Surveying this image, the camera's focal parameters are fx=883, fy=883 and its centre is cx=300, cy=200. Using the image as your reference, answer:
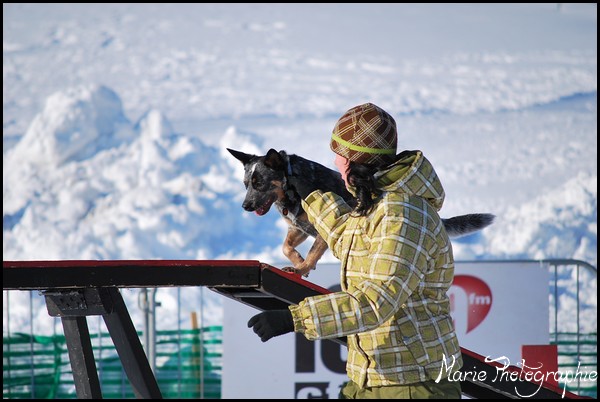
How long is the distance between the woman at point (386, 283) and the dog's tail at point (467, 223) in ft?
4.45

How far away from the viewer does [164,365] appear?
6.06 metres

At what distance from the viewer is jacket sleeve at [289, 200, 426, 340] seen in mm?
1872

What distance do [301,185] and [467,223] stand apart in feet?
2.19

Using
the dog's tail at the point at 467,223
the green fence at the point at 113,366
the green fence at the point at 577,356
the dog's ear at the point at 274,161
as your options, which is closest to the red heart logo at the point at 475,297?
the green fence at the point at 577,356

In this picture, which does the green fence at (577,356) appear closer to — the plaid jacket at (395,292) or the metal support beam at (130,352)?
the metal support beam at (130,352)

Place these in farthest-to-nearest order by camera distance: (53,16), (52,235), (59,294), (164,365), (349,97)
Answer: (53,16) < (349,97) < (52,235) < (164,365) < (59,294)

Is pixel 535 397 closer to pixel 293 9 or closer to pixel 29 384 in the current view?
pixel 29 384

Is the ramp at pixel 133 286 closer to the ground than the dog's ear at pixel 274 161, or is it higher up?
closer to the ground

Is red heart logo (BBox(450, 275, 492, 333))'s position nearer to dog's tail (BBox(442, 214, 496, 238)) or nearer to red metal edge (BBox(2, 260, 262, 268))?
dog's tail (BBox(442, 214, 496, 238))

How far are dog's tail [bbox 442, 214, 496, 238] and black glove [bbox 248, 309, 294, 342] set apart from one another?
5.23ft

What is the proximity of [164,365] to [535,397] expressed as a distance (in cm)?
377

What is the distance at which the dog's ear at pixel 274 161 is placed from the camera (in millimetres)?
3242

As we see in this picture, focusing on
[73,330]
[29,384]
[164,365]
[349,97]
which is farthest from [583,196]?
[73,330]

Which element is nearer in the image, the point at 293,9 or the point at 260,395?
the point at 260,395
